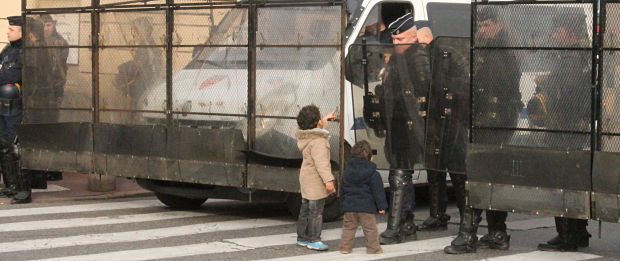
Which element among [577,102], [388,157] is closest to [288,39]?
[388,157]

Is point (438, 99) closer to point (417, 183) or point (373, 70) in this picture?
point (373, 70)

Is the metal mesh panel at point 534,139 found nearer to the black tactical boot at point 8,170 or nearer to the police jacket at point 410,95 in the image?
the police jacket at point 410,95

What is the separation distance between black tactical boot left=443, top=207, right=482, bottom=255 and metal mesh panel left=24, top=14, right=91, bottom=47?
5.08m

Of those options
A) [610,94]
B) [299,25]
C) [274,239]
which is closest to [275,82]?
[299,25]

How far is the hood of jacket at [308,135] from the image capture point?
36.0ft

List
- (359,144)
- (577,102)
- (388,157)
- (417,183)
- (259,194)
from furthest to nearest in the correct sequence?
(417,183)
(259,194)
(388,157)
(359,144)
(577,102)

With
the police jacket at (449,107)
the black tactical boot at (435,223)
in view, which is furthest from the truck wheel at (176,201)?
the police jacket at (449,107)

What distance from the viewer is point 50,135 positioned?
14.0 meters

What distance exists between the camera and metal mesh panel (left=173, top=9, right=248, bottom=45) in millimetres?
12422

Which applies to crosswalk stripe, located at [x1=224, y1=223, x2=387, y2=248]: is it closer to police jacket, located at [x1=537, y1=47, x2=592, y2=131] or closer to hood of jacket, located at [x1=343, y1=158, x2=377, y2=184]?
hood of jacket, located at [x1=343, y1=158, x2=377, y2=184]

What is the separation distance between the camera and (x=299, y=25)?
12023mm

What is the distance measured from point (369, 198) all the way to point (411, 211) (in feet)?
3.89

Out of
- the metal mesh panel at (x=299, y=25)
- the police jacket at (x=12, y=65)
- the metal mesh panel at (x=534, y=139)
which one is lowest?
the metal mesh panel at (x=534, y=139)

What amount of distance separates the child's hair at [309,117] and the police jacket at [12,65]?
471cm
